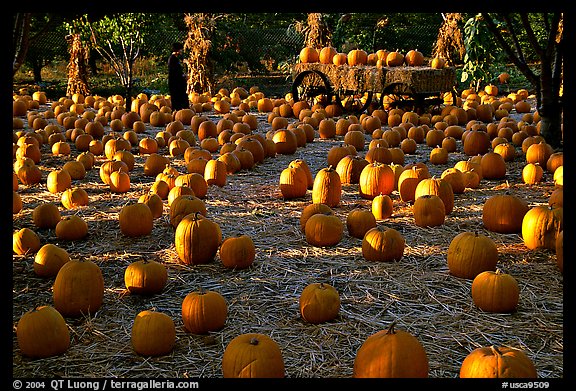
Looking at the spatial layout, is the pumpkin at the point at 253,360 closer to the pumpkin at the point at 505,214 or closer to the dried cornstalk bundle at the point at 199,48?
the pumpkin at the point at 505,214

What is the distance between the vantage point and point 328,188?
610 centimetres

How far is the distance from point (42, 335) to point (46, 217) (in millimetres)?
2404

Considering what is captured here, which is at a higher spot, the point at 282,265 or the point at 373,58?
the point at 373,58

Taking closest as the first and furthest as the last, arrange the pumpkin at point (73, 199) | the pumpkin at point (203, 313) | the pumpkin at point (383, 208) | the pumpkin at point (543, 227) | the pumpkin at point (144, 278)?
the pumpkin at point (203, 313)
the pumpkin at point (144, 278)
the pumpkin at point (543, 227)
the pumpkin at point (383, 208)
the pumpkin at point (73, 199)

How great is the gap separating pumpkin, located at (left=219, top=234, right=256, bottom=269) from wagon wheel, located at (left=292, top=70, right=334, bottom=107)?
9.13 metres

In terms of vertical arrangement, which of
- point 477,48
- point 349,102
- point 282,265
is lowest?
point 282,265

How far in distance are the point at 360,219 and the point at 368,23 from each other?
16209 millimetres

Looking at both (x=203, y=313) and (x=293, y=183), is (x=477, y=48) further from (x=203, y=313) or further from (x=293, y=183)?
(x=203, y=313)

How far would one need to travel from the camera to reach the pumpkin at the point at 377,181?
6398 mm

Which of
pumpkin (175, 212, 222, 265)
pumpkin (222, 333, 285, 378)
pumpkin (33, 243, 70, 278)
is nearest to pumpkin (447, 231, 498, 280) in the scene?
pumpkin (175, 212, 222, 265)

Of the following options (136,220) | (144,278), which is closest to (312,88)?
(136,220)

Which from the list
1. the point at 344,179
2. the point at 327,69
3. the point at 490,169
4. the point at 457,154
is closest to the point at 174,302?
the point at 344,179

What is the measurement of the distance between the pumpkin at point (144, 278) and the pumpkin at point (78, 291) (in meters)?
0.25

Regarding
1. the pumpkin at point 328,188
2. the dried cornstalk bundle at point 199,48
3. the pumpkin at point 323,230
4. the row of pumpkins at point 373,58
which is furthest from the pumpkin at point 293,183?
the dried cornstalk bundle at point 199,48
